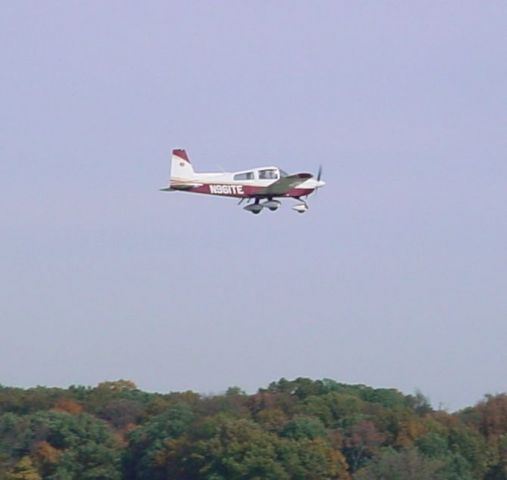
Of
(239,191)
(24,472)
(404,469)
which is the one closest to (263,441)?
(404,469)

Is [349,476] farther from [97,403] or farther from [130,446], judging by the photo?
[97,403]

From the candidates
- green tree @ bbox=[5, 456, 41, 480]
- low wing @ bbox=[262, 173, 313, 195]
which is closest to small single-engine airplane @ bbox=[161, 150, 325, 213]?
low wing @ bbox=[262, 173, 313, 195]

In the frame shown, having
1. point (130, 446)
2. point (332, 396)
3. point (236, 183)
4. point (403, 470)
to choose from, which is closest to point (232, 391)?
point (332, 396)

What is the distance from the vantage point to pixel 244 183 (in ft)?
170

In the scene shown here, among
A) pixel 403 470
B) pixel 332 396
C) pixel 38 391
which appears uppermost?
pixel 38 391

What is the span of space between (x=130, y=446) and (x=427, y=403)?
29888mm

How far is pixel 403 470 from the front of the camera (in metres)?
81.8

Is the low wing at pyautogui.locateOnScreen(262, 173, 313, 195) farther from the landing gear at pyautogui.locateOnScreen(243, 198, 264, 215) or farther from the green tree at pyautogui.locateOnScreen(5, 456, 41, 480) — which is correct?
the green tree at pyautogui.locateOnScreen(5, 456, 41, 480)

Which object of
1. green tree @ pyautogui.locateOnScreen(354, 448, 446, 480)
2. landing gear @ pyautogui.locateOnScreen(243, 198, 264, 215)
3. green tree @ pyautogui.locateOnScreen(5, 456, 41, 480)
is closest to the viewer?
landing gear @ pyautogui.locateOnScreen(243, 198, 264, 215)

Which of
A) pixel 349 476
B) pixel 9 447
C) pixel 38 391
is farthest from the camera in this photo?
pixel 38 391

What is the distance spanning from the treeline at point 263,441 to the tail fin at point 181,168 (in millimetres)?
34526

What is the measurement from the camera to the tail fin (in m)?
51.6

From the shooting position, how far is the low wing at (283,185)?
51.0 meters

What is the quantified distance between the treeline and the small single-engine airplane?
33659mm
